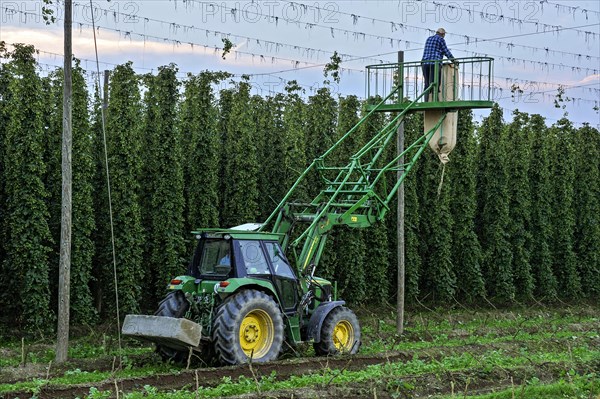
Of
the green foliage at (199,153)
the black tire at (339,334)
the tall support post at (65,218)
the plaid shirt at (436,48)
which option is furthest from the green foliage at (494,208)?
the tall support post at (65,218)

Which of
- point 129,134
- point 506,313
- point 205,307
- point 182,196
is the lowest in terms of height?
point 506,313

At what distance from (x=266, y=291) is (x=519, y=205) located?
1744 cm

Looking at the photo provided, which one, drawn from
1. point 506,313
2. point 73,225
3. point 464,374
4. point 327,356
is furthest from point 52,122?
point 506,313

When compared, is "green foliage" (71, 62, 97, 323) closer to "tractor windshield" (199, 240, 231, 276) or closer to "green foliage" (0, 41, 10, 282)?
"green foliage" (0, 41, 10, 282)

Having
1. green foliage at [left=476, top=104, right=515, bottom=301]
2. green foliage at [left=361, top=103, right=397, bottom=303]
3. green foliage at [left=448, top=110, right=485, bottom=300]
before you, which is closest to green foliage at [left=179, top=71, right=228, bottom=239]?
green foliage at [left=361, top=103, right=397, bottom=303]

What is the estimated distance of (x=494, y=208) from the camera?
2936 cm

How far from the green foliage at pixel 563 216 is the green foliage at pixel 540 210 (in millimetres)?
533

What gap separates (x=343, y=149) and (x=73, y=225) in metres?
9.12

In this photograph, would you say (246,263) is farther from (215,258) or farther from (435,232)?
(435,232)

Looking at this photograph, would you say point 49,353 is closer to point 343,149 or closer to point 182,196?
point 182,196

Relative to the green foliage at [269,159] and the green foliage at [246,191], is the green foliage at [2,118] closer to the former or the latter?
the green foliage at [246,191]

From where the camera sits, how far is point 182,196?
69.4 ft

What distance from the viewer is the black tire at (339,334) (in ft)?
50.7

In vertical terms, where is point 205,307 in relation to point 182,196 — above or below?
below
